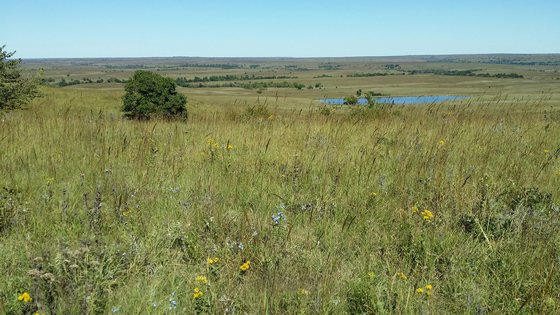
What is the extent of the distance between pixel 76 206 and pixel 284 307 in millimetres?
2251

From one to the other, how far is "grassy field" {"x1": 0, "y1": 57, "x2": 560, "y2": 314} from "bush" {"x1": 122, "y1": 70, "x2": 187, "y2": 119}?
4087cm

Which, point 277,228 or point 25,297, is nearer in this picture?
point 25,297

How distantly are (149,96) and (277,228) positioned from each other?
154 ft

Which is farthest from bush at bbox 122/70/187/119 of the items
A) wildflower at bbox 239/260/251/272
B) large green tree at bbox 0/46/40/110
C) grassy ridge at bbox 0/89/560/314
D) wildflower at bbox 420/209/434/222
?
wildflower at bbox 239/260/251/272

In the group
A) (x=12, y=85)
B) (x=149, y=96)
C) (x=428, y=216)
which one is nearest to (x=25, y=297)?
(x=428, y=216)

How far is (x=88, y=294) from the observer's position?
2.10 m

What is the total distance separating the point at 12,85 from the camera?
13219 mm

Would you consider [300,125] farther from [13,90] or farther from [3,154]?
[13,90]

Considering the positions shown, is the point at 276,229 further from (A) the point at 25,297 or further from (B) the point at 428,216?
(A) the point at 25,297

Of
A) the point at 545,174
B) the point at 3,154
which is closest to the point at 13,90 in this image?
the point at 3,154

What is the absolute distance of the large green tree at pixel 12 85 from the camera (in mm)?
12688

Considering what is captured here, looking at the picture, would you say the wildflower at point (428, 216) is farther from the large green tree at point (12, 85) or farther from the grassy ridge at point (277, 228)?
the large green tree at point (12, 85)

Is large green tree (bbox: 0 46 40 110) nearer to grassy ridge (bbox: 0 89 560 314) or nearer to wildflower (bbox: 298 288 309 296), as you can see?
grassy ridge (bbox: 0 89 560 314)

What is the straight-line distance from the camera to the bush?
1767 inches
